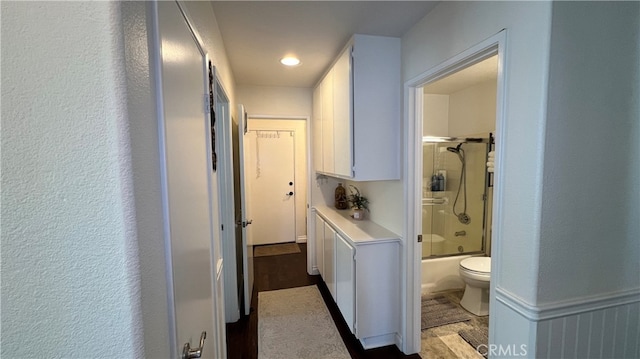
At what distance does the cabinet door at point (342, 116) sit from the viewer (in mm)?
1946

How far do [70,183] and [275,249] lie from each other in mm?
3986

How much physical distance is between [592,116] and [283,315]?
2.47 meters

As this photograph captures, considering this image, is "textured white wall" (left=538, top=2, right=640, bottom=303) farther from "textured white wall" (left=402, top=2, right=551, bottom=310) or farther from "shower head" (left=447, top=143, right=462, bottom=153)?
"shower head" (left=447, top=143, right=462, bottom=153)

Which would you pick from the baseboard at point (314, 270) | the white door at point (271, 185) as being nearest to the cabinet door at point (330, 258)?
the baseboard at point (314, 270)

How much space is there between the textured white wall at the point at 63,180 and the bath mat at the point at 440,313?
240 cm

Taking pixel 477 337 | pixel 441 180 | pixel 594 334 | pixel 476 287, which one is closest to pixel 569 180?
pixel 594 334

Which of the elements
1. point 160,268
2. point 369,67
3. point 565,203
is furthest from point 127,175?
point 369,67

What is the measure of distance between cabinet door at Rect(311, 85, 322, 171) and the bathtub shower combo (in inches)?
46.9

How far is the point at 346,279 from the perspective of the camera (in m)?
2.08

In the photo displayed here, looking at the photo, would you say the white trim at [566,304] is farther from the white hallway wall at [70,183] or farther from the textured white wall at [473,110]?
the textured white wall at [473,110]

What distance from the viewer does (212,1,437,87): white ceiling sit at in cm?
149

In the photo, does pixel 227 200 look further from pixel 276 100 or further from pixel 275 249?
pixel 275 249

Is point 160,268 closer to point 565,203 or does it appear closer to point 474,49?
point 565,203

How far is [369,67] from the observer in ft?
6.24
